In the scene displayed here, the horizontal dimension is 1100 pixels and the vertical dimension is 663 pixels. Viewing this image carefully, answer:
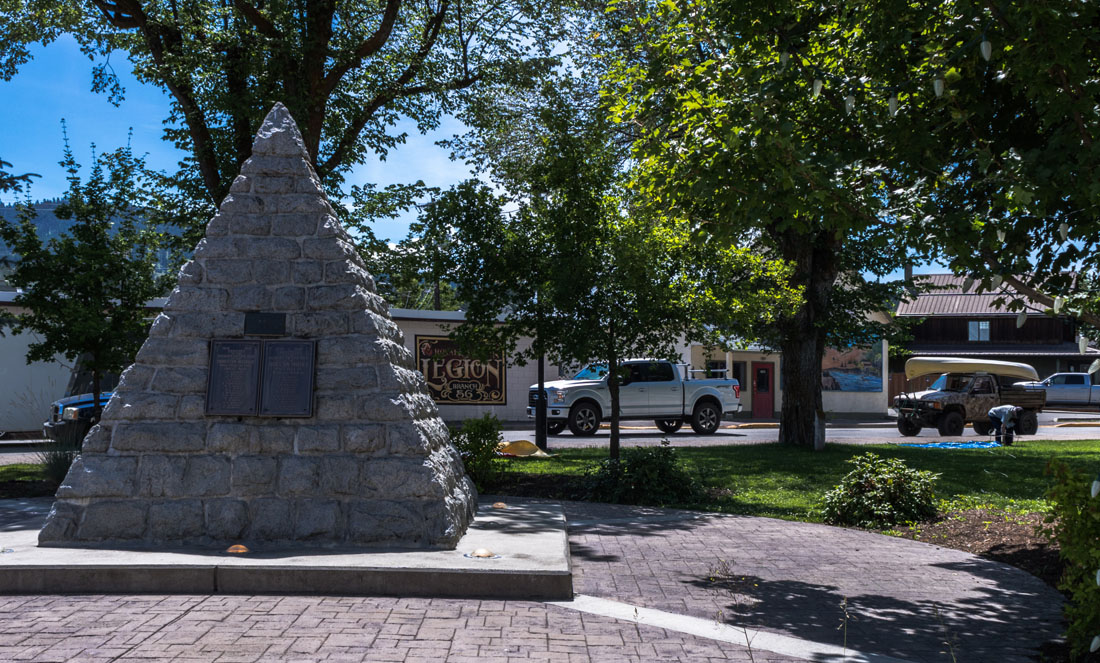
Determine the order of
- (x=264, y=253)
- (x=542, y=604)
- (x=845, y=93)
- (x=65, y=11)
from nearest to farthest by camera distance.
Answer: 1. (x=542, y=604)
2. (x=845, y=93)
3. (x=264, y=253)
4. (x=65, y=11)

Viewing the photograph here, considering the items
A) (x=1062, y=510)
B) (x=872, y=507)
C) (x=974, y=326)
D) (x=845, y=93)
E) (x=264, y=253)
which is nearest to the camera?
(x=1062, y=510)

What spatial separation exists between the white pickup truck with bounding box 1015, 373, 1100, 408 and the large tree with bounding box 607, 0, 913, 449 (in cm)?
4085

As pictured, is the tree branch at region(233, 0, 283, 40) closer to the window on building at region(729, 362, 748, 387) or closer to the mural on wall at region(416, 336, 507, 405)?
the mural on wall at region(416, 336, 507, 405)

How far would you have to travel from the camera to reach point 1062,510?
4.96 metres

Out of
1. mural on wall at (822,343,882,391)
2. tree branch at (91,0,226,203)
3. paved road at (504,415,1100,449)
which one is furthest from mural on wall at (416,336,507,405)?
mural on wall at (822,343,882,391)

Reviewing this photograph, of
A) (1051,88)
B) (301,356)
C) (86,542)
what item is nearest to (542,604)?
(301,356)

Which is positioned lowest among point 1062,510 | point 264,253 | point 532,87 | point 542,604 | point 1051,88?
point 542,604

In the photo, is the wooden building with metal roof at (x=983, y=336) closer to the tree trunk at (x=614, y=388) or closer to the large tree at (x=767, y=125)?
the tree trunk at (x=614, y=388)

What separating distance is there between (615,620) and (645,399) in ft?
60.2

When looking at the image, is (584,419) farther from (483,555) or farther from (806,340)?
(483,555)

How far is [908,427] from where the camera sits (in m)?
25.0

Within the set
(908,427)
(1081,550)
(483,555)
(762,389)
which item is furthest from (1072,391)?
(483,555)

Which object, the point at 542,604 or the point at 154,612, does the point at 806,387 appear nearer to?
the point at 542,604

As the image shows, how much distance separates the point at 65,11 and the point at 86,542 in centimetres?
1169
